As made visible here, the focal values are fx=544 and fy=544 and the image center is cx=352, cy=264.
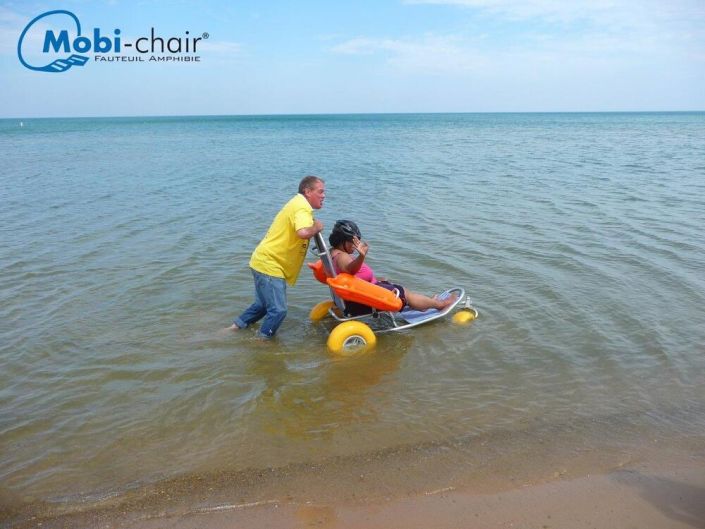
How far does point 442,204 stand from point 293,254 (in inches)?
384

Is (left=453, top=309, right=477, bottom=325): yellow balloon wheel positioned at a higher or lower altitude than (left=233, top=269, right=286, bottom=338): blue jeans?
lower

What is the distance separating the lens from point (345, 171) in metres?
24.9

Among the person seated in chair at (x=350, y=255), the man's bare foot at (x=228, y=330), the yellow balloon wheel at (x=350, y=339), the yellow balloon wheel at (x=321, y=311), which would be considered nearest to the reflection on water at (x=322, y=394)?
the yellow balloon wheel at (x=350, y=339)

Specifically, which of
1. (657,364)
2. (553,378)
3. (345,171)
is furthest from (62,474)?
(345,171)

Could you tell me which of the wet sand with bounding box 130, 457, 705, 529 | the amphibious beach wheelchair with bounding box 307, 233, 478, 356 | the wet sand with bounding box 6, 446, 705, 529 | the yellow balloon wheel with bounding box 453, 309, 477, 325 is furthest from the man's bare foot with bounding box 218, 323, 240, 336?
the wet sand with bounding box 130, 457, 705, 529

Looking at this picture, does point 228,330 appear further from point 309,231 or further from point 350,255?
point 309,231

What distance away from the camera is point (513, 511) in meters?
3.70

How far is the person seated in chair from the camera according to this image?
6375 mm

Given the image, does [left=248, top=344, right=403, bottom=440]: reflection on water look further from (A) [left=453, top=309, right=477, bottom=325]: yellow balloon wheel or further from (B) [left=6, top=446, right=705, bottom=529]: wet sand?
(A) [left=453, top=309, right=477, bottom=325]: yellow balloon wheel

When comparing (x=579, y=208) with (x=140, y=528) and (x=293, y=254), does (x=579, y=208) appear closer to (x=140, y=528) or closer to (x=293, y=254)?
(x=293, y=254)

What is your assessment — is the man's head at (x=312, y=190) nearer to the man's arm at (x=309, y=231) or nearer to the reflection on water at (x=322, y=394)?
the man's arm at (x=309, y=231)

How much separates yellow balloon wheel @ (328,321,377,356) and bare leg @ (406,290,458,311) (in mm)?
872

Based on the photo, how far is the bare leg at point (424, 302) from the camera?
7191 millimetres

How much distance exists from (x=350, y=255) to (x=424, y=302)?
1.25 m
